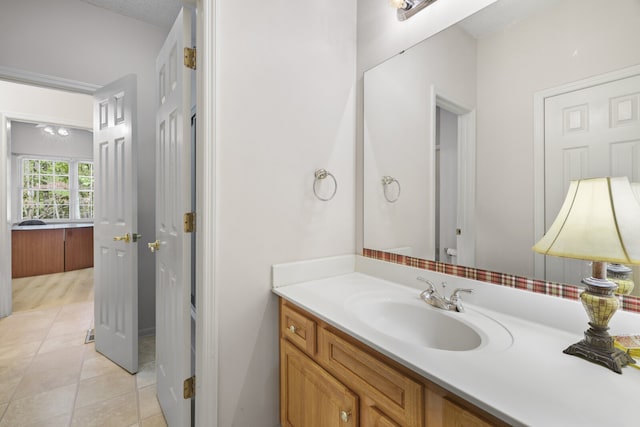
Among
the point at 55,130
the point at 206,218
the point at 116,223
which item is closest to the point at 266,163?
the point at 206,218

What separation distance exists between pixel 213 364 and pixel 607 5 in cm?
184

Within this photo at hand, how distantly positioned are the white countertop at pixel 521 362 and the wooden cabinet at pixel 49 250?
5476 millimetres

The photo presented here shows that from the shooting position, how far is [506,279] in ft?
3.59

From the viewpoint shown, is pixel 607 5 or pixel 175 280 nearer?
pixel 607 5

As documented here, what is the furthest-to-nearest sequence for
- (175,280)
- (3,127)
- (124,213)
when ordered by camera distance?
(3,127) < (124,213) < (175,280)

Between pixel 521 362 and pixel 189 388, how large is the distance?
4.29 ft

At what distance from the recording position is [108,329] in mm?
2238

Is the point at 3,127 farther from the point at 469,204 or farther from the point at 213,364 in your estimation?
the point at 469,204

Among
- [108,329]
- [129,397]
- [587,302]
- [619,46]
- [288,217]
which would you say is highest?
[619,46]

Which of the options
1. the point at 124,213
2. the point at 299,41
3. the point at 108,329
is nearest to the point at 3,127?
the point at 124,213

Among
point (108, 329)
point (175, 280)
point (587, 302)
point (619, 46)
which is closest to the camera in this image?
point (587, 302)

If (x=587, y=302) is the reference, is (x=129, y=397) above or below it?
below

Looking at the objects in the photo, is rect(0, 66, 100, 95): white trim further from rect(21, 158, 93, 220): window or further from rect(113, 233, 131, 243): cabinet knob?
rect(21, 158, 93, 220): window

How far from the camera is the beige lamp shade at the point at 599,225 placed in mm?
688
